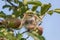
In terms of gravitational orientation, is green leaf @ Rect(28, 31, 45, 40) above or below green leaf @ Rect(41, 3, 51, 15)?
below

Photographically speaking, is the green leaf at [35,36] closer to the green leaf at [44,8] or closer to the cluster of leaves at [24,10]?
the cluster of leaves at [24,10]

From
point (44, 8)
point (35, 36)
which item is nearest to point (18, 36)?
point (35, 36)

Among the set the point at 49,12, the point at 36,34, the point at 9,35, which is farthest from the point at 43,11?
the point at 9,35

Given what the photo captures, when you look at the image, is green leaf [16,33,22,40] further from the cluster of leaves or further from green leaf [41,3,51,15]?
green leaf [41,3,51,15]

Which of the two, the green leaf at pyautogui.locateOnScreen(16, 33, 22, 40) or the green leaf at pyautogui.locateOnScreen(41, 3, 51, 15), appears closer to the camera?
the green leaf at pyautogui.locateOnScreen(16, 33, 22, 40)

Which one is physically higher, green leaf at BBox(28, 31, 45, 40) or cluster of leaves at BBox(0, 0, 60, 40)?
cluster of leaves at BBox(0, 0, 60, 40)

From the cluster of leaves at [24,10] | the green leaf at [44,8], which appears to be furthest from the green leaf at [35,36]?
the green leaf at [44,8]

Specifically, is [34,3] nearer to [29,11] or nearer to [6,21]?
[29,11]

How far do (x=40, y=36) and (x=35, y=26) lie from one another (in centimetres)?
12

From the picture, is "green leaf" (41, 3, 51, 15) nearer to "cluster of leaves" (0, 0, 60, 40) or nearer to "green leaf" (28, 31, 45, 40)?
"cluster of leaves" (0, 0, 60, 40)

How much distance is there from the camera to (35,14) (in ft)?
8.13

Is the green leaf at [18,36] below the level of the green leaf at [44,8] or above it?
below

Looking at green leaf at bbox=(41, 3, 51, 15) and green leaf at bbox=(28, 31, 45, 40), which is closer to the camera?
green leaf at bbox=(28, 31, 45, 40)

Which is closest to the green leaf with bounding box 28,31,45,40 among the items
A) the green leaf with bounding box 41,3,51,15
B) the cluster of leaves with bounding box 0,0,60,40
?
the cluster of leaves with bounding box 0,0,60,40
